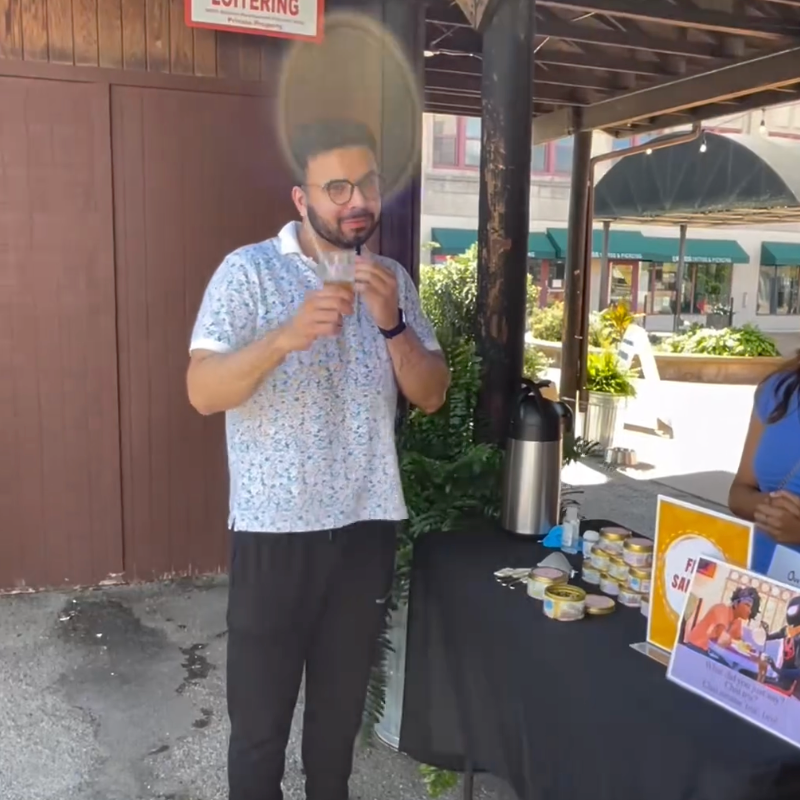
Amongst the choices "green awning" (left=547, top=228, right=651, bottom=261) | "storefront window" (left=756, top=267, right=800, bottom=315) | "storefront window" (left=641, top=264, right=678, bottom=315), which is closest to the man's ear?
"green awning" (left=547, top=228, right=651, bottom=261)

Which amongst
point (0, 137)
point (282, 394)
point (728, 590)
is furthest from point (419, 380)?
point (0, 137)

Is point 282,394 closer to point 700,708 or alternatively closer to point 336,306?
point 336,306

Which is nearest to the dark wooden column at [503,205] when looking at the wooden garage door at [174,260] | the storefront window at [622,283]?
the wooden garage door at [174,260]

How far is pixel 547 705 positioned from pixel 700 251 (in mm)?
25865

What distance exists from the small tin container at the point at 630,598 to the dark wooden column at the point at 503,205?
3.04ft

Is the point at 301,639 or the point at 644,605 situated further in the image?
the point at 301,639

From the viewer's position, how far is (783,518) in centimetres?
181

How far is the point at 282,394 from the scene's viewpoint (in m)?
1.90

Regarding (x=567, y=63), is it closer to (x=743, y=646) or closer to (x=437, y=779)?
(x=437, y=779)

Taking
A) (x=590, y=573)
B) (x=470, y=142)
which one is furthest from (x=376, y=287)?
(x=470, y=142)

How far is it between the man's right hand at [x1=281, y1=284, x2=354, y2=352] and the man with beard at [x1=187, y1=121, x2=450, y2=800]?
0.04 metres

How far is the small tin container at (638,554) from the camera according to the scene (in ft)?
6.09

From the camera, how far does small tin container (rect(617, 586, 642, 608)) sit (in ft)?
6.07

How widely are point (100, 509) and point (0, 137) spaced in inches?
69.9
